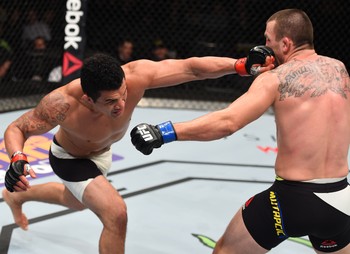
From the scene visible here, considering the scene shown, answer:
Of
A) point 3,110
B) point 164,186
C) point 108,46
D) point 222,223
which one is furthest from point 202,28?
point 222,223

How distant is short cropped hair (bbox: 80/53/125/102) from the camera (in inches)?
101

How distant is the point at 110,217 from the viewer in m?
2.69

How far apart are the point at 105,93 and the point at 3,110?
3.90 metres

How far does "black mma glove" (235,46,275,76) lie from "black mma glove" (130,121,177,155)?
68 cm

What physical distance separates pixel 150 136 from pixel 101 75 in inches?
24.9

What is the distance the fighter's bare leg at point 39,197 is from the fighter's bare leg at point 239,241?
1114 mm

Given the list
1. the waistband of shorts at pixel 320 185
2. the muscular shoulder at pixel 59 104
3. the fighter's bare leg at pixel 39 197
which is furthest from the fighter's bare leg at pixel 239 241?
the fighter's bare leg at pixel 39 197

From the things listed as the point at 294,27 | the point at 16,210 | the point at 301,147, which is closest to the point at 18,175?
the point at 16,210

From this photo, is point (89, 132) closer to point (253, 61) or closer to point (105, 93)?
point (105, 93)

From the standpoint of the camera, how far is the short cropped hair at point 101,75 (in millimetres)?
2555

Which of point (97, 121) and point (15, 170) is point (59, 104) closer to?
point (97, 121)

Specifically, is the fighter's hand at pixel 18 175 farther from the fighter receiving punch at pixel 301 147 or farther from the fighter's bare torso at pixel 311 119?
the fighter's bare torso at pixel 311 119

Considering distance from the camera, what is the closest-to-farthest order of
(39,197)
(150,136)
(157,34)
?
(150,136), (39,197), (157,34)

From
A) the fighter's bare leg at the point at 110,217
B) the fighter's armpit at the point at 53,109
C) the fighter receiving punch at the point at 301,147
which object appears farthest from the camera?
the fighter's armpit at the point at 53,109
